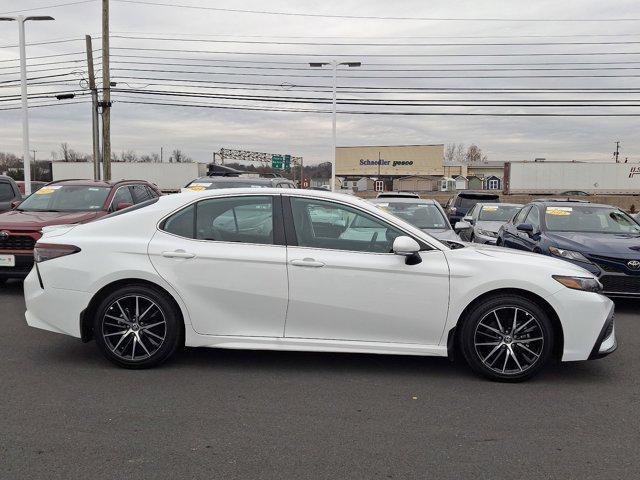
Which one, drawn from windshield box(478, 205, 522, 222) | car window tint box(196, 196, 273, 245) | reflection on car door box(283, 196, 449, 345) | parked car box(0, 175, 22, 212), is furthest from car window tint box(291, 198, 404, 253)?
windshield box(478, 205, 522, 222)

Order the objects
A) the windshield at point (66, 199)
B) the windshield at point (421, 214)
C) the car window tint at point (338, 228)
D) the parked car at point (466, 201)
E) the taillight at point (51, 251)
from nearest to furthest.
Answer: the car window tint at point (338, 228) < the taillight at point (51, 251) < the windshield at point (66, 199) < the windshield at point (421, 214) < the parked car at point (466, 201)

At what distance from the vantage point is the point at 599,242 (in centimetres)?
771

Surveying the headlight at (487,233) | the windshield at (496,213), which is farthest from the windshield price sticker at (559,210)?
the windshield at (496,213)

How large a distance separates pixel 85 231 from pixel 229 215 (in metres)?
1.31

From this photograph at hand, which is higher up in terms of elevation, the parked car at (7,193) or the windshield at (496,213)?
the parked car at (7,193)

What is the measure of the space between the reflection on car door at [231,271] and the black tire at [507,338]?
160 cm

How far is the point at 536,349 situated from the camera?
4.63 meters

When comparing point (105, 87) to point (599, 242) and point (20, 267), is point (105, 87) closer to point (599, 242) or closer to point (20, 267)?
point (20, 267)

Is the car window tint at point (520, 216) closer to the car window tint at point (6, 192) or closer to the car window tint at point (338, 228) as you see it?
the car window tint at point (338, 228)

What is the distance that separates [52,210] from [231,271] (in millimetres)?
5927

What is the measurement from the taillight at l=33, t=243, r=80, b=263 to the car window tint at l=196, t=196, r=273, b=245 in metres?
1.12

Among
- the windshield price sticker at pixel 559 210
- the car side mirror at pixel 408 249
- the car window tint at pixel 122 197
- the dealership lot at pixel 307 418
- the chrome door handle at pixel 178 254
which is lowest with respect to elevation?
the dealership lot at pixel 307 418

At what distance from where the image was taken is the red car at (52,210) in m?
7.95

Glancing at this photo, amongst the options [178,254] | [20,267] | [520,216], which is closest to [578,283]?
[178,254]
